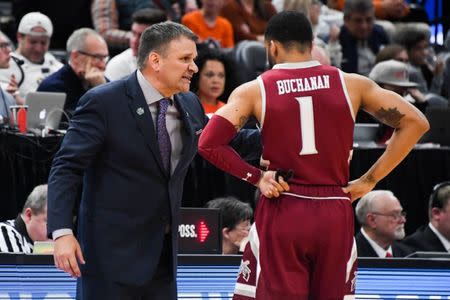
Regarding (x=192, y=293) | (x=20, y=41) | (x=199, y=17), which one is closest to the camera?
(x=192, y=293)

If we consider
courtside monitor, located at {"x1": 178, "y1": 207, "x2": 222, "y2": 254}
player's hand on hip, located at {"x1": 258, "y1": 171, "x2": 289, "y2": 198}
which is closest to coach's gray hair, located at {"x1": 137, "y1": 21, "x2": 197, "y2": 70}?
player's hand on hip, located at {"x1": 258, "y1": 171, "x2": 289, "y2": 198}

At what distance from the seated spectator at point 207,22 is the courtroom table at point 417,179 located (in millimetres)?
3188

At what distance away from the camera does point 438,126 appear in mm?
10469

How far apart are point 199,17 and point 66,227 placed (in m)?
7.82

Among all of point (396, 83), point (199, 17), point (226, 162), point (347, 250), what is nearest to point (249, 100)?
point (226, 162)

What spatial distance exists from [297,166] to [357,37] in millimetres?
7794

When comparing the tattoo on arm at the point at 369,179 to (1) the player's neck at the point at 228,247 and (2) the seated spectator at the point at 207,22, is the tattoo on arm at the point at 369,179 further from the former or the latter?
(2) the seated spectator at the point at 207,22

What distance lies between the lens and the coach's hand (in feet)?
16.2

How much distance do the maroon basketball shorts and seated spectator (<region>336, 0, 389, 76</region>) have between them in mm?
7398

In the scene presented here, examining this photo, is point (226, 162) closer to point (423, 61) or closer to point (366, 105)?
point (366, 105)

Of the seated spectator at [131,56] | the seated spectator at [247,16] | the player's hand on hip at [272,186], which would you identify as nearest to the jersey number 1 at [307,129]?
the player's hand on hip at [272,186]

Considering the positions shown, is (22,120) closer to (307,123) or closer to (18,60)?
(18,60)

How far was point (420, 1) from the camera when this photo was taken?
1605cm

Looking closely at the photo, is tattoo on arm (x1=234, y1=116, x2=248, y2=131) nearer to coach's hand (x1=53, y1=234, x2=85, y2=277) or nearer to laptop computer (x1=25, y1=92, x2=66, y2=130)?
coach's hand (x1=53, y1=234, x2=85, y2=277)
